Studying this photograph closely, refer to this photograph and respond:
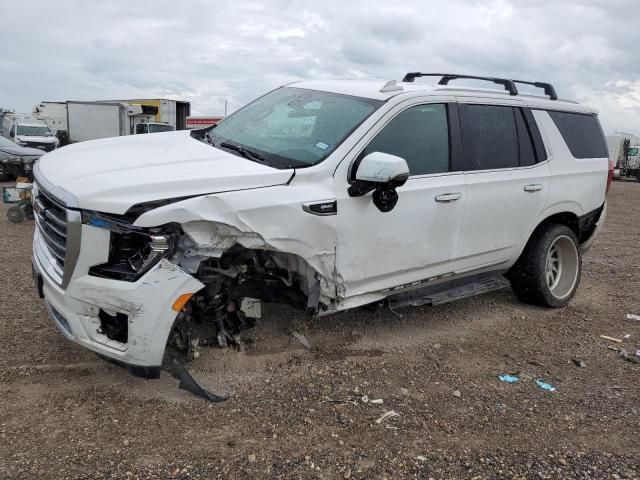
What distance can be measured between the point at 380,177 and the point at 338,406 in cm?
140

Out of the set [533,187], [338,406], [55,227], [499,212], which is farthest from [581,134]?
[55,227]

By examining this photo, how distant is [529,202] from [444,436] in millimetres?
2467

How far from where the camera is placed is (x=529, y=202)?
4926 millimetres

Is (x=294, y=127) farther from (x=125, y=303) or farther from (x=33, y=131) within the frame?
(x=33, y=131)

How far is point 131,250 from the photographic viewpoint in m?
3.10

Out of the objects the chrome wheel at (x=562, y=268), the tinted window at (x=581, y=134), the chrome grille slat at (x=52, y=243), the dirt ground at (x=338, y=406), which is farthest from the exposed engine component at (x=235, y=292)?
the tinted window at (x=581, y=134)

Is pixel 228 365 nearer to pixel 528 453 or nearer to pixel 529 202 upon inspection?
pixel 528 453

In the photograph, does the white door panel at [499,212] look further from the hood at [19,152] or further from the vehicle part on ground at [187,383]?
the hood at [19,152]

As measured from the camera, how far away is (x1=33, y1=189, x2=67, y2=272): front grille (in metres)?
3.15

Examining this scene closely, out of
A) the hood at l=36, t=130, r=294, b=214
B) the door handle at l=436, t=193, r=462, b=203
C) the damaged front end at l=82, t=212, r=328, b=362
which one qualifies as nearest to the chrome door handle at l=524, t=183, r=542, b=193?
the door handle at l=436, t=193, r=462, b=203

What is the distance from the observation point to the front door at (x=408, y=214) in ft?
12.2

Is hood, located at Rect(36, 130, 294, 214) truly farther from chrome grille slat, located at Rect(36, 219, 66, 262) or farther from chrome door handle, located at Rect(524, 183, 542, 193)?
chrome door handle, located at Rect(524, 183, 542, 193)

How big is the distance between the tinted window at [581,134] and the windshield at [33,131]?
958 inches

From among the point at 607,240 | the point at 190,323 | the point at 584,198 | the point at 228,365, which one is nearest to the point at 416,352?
the point at 228,365
